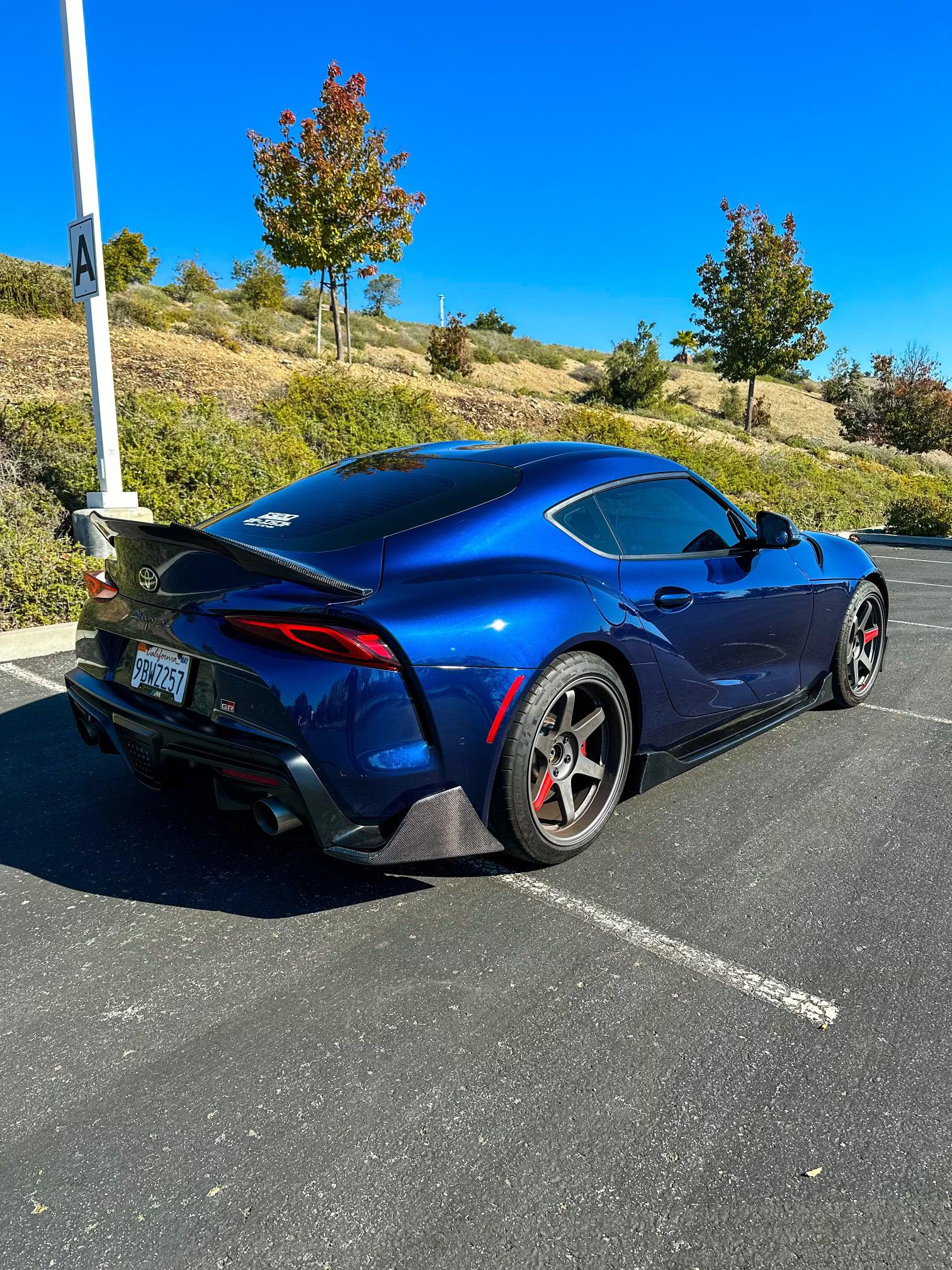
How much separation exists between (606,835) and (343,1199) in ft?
6.25

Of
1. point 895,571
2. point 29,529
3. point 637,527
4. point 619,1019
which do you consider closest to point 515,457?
point 637,527

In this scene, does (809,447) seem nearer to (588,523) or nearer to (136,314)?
(136,314)

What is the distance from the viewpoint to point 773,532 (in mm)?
3984

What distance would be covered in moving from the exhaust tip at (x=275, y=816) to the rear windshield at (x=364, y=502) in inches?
33.1

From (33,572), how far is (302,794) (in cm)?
505

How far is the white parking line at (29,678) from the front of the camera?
514cm

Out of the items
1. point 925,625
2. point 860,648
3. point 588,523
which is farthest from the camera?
point 925,625

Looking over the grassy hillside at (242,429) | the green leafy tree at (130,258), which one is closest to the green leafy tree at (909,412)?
the grassy hillside at (242,429)

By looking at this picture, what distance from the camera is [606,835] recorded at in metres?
3.47

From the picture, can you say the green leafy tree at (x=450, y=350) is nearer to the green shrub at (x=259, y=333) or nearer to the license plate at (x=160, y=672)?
the green shrub at (x=259, y=333)

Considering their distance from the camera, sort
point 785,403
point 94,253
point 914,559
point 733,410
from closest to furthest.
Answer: point 94,253
point 914,559
point 733,410
point 785,403

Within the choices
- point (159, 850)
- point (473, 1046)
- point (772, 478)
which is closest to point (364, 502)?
point (159, 850)

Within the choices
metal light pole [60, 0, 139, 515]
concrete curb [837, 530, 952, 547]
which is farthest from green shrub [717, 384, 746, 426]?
metal light pole [60, 0, 139, 515]

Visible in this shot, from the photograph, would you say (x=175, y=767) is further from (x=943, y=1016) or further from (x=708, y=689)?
(x=943, y=1016)
